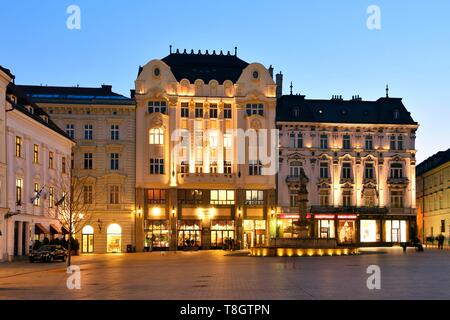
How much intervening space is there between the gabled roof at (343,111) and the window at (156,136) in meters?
15.3

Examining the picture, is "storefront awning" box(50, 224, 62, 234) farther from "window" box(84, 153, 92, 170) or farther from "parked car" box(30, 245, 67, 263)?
"window" box(84, 153, 92, 170)

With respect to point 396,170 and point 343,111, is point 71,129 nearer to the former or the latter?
point 343,111

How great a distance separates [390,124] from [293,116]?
12305 mm

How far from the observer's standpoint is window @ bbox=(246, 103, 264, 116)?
94000 millimetres

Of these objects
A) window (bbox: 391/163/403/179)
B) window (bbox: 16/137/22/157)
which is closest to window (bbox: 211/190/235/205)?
window (bbox: 391/163/403/179)

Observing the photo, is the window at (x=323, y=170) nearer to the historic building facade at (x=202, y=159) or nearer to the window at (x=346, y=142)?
the window at (x=346, y=142)

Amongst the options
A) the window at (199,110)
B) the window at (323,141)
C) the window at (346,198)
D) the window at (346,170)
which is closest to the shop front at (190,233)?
the window at (199,110)

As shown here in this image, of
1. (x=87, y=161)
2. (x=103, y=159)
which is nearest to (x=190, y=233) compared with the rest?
(x=103, y=159)

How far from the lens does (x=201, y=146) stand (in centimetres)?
9294

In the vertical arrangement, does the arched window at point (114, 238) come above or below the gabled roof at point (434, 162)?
below

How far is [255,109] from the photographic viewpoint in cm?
9412

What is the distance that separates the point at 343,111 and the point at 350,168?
291 inches

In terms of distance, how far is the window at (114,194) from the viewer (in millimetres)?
90375
